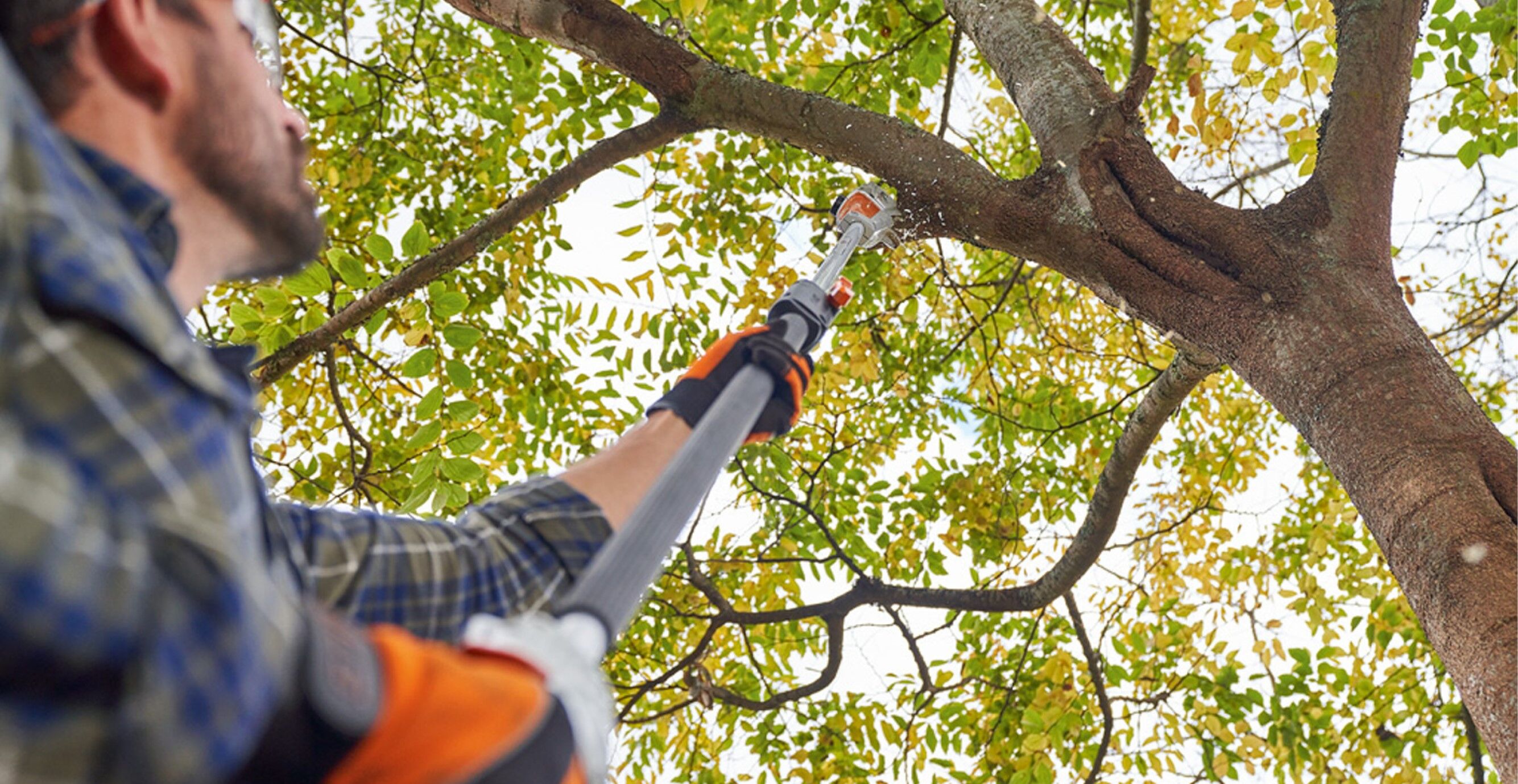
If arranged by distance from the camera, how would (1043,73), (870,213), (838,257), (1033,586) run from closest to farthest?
(838,257) < (870,213) < (1043,73) < (1033,586)

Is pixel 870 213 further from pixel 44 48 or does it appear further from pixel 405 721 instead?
pixel 405 721

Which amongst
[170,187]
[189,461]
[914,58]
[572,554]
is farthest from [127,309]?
[914,58]

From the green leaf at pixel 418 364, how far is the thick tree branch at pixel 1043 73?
1.99 m

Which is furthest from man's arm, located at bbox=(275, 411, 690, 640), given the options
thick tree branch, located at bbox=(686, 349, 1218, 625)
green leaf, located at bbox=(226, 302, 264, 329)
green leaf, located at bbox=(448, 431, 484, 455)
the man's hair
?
thick tree branch, located at bbox=(686, 349, 1218, 625)

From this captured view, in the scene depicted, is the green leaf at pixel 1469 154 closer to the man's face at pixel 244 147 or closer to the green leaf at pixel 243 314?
the man's face at pixel 244 147

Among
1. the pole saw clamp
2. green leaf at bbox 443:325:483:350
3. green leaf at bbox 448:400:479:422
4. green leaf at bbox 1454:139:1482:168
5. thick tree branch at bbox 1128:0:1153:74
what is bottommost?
green leaf at bbox 448:400:479:422

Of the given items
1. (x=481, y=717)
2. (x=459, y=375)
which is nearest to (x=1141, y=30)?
(x=459, y=375)

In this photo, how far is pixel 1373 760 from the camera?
461 cm

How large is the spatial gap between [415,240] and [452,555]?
1500 mm

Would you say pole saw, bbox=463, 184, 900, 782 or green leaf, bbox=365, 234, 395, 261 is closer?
pole saw, bbox=463, 184, 900, 782

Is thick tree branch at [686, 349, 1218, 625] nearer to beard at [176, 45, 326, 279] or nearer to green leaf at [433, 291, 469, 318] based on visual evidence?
green leaf at [433, 291, 469, 318]

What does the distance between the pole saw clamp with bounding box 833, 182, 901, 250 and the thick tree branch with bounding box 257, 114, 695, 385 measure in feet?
2.31

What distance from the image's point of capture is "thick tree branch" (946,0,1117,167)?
2699 mm

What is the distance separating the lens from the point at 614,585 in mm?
1092
